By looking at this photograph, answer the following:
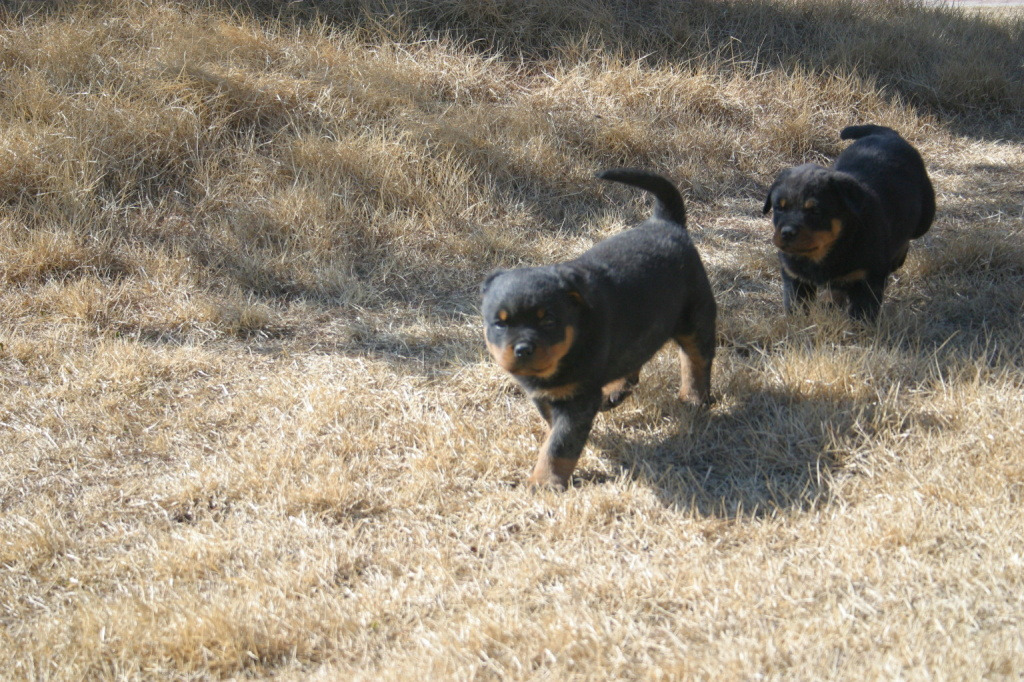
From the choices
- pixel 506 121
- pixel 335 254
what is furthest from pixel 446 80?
pixel 335 254

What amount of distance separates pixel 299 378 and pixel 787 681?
2805 mm

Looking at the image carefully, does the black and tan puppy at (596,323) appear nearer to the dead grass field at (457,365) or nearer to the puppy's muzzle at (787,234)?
the dead grass field at (457,365)

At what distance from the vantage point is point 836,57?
26.0ft

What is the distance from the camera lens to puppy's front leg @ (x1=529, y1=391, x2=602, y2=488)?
3549 mm

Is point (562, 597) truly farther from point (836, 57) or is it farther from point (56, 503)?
point (836, 57)

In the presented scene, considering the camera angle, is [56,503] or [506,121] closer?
[56,503]

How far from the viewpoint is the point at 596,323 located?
357 cm

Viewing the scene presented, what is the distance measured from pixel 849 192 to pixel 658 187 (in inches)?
42.7

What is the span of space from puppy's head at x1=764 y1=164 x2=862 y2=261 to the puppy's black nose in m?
1.85

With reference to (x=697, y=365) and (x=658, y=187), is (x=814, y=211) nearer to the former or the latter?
(x=658, y=187)

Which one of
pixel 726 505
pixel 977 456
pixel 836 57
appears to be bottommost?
pixel 726 505

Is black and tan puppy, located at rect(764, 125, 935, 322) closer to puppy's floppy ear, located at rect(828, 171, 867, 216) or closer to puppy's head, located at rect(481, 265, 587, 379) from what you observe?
puppy's floppy ear, located at rect(828, 171, 867, 216)

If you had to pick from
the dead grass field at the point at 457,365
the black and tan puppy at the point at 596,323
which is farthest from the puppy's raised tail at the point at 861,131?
the black and tan puppy at the point at 596,323

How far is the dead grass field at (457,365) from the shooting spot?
9.40 feet
